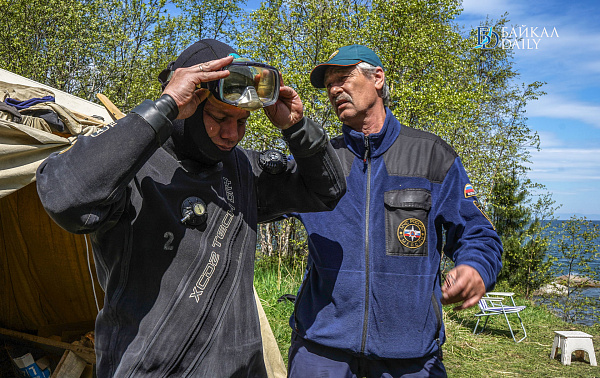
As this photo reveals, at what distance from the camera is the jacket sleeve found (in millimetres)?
1682

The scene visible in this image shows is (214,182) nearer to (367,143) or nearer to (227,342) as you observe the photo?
(227,342)

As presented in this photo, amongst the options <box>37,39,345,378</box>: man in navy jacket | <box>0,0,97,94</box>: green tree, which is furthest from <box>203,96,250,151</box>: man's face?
<box>0,0,97,94</box>: green tree

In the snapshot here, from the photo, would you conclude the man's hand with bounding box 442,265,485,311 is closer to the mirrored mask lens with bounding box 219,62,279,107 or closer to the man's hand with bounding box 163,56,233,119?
the mirrored mask lens with bounding box 219,62,279,107

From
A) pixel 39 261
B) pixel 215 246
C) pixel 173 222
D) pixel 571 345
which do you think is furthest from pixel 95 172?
pixel 571 345

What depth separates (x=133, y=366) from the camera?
126 centimetres

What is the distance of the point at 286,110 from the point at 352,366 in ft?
3.61

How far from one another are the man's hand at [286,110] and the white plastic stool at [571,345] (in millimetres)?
6561

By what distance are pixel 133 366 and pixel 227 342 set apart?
0.82 feet

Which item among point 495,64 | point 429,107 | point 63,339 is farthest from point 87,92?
point 495,64

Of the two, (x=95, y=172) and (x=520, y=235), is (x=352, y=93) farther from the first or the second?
(x=520, y=235)

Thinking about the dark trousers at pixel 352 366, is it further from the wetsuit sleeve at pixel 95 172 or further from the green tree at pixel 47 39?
the green tree at pixel 47 39

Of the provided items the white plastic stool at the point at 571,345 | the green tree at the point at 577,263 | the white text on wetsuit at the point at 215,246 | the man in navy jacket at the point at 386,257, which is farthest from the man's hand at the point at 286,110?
the green tree at the point at 577,263

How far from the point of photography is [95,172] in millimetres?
1176

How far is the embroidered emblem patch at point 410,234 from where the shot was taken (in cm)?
208
